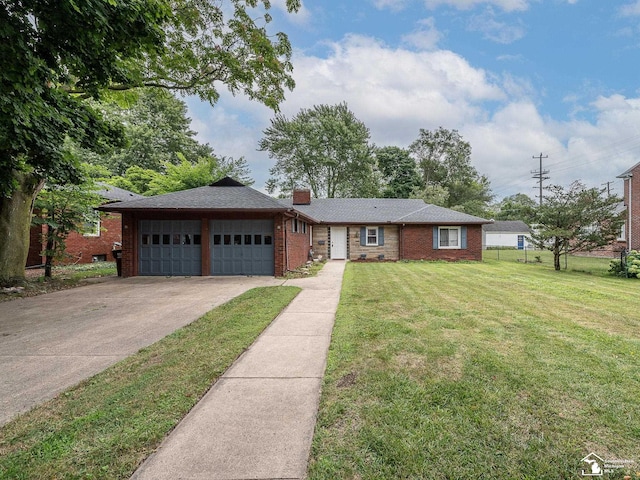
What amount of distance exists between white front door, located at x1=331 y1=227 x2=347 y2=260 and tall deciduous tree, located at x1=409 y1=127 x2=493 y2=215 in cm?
2224

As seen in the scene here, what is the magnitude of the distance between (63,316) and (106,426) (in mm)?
5062

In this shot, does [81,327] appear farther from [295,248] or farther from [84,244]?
[84,244]

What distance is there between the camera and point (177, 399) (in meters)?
2.83

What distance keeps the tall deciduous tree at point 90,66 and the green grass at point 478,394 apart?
6.21 m

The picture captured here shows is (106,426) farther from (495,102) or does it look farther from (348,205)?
(495,102)

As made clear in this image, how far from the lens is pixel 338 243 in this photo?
19.0 metres

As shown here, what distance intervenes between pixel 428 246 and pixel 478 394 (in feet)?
53.5

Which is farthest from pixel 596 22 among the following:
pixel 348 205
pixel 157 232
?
pixel 157 232

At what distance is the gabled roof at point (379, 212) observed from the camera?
60.0 feet

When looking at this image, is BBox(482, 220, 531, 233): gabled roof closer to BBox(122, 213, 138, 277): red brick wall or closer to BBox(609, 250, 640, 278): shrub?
BBox(609, 250, 640, 278): shrub

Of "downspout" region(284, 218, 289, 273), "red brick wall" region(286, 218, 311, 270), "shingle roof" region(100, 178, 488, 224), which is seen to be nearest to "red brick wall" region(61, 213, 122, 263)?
"shingle roof" region(100, 178, 488, 224)

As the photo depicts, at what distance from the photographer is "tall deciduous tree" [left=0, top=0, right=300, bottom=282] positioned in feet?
15.9

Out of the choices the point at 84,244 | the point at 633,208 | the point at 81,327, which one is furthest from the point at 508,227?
the point at 81,327

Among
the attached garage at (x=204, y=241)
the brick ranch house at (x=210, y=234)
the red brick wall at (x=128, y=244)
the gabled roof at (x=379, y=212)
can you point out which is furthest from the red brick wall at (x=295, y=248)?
the red brick wall at (x=128, y=244)
